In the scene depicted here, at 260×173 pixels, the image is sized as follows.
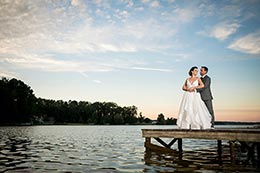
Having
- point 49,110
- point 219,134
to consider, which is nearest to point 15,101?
point 49,110

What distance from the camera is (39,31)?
3195 centimetres

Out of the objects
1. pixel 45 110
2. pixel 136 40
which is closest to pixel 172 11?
pixel 136 40

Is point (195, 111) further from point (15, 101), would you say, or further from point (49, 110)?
point (49, 110)

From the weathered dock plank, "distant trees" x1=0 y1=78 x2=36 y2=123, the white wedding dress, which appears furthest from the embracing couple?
"distant trees" x1=0 y1=78 x2=36 y2=123

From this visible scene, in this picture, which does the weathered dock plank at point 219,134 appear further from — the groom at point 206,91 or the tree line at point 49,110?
the tree line at point 49,110

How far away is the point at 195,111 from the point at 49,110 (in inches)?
6015

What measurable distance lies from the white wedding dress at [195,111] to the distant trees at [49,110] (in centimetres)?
8951

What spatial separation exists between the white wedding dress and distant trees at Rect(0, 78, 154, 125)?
89511 mm

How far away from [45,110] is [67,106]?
583 inches

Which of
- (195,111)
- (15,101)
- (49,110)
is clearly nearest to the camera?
(195,111)

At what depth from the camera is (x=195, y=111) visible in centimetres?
1323

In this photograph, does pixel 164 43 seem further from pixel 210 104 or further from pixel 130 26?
pixel 210 104

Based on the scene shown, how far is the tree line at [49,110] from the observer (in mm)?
95625

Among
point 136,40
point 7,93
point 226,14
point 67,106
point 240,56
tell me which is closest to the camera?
point 226,14
